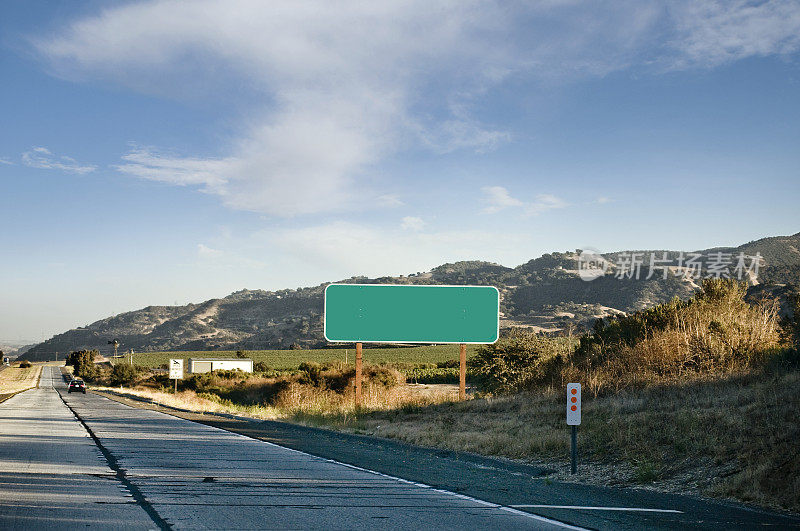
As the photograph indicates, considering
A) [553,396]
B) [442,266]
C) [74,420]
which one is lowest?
[74,420]

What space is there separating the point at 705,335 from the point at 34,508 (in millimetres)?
19043

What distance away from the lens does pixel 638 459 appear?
1216cm

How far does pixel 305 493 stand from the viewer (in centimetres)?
959

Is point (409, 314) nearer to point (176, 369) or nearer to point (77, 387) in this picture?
point (176, 369)

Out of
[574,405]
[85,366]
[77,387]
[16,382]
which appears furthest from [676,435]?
[85,366]

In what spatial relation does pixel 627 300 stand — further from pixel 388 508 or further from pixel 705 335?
pixel 388 508

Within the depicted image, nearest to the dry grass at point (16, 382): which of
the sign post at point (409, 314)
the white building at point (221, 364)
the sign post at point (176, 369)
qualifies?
the sign post at point (176, 369)

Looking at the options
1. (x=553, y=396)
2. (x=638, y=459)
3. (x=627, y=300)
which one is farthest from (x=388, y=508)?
(x=627, y=300)

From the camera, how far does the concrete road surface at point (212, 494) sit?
758 cm

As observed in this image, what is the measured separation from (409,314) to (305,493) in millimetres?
23057

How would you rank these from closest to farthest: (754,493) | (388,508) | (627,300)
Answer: (388,508) → (754,493) → (627,300)

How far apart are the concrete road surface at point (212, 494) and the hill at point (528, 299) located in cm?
4312

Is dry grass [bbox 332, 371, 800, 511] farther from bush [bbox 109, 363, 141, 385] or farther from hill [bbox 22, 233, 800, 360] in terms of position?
bush [bbox 109, 363, 141, 385]

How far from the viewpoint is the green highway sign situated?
3216 cm
